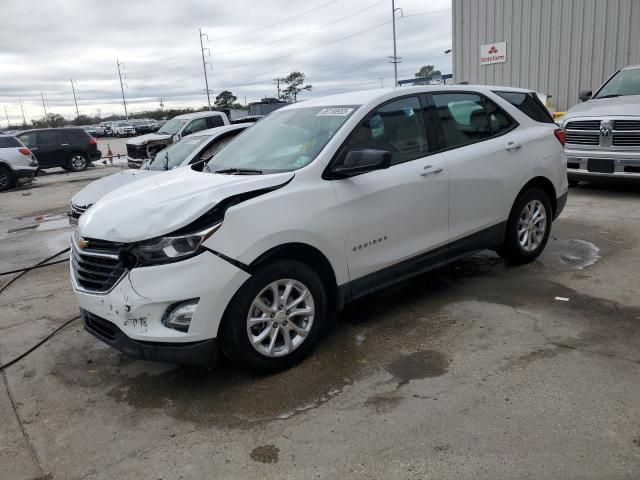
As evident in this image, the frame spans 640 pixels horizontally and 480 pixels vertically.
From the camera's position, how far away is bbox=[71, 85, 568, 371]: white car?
321 centimetres

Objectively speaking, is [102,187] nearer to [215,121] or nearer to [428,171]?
[428,171]

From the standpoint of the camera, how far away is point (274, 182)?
3555 millimetres

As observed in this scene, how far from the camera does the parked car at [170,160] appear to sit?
737 cm

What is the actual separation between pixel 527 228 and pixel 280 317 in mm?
3017

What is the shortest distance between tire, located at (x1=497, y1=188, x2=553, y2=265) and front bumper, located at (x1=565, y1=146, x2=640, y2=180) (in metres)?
3.41

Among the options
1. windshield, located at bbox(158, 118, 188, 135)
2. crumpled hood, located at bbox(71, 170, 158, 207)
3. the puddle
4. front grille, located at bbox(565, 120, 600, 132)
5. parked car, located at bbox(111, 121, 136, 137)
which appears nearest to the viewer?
the puddle

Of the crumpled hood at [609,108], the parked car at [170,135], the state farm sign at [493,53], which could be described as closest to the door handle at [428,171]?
the crumpled hood at [609,108]

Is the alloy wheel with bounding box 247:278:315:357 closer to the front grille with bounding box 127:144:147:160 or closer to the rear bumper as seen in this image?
the rear bumper

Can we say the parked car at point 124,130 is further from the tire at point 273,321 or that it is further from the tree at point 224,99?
the tire at point 273,321

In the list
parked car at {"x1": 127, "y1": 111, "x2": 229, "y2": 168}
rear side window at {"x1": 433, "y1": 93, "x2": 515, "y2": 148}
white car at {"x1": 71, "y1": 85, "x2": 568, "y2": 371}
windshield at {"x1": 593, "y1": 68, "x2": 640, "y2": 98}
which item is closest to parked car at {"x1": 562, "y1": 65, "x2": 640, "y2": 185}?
windshield at {"x1": 593, "y1": 68, "x2": 640, "y2": 98}

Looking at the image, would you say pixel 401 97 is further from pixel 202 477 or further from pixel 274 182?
pixel 202 477

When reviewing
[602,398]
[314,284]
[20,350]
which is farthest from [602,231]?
[20,350]

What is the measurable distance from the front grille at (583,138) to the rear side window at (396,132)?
17.6 feet

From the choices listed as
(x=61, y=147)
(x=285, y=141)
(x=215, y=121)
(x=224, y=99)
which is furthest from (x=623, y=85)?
(x=224, y=99)
